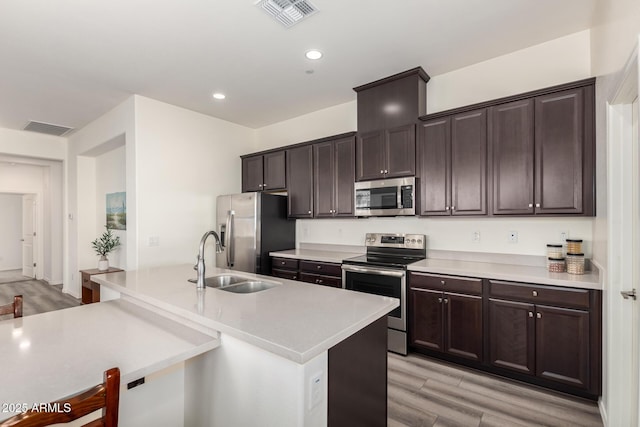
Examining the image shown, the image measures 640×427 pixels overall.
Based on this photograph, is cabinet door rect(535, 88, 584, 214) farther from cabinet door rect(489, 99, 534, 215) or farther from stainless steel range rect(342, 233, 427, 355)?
stainless steel range rect(342, 233, 427, 355)

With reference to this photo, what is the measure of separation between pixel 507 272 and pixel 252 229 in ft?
9.51

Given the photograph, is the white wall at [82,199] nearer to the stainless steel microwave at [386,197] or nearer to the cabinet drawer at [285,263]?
the cabinet drawer at [285,263]

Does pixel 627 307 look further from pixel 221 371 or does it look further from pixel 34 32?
pixel 34 32

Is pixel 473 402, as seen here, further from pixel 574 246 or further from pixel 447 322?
pixel 574 246

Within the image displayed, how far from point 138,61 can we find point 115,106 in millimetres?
1555

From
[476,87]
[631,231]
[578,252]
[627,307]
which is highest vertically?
[476,87]

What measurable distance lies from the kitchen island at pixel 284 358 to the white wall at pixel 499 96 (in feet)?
6.29

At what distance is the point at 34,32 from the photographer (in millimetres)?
2561

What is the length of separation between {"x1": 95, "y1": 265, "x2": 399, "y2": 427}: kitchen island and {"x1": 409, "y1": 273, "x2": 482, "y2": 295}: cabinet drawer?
1297 mm

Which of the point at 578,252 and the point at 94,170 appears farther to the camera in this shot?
the point at 94,170

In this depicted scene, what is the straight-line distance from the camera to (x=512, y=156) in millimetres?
2756

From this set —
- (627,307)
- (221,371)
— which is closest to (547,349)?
(627,307)

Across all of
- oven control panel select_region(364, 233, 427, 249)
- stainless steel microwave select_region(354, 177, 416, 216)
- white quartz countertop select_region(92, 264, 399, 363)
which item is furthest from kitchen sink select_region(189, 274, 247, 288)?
oven control panel select_region(364, 233, 427, 249)

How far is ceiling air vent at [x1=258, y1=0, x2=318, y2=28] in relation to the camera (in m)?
2.26
